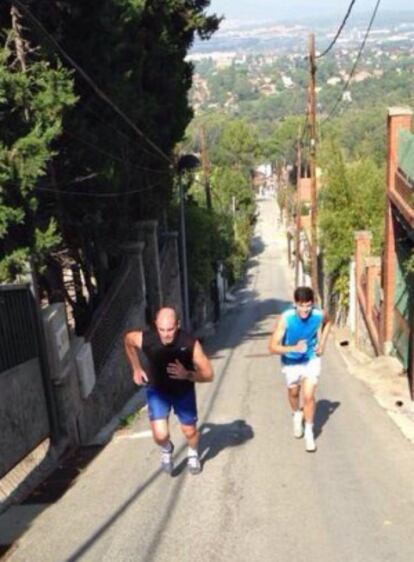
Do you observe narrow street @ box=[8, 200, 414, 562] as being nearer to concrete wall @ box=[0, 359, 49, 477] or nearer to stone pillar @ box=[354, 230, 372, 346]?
concrete wall @ box=[0, 359, 49, 477]

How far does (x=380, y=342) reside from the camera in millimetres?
16328

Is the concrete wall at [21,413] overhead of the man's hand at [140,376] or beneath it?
beneath

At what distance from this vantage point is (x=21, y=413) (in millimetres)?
6812

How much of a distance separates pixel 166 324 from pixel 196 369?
18.4 inches

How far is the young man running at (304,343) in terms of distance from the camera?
6.36 m

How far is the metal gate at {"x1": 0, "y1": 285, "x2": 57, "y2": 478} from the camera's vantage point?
6.47 meters

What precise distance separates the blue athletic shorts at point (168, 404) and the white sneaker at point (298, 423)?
1.51 meters

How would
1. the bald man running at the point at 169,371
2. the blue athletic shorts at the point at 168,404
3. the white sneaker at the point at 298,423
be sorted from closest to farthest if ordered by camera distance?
the bald man running at the point at 169,371, the blue athletic shorts at the point at 168,404, the white sneaker at the point at 298,423

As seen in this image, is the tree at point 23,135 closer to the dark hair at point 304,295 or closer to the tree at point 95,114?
the tree at point 95,114

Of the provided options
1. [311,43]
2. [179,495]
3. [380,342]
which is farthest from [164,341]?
[311,43]

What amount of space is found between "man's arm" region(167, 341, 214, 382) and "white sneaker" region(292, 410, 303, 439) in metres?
1.76

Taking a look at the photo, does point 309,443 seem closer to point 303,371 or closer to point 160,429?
point 303,371

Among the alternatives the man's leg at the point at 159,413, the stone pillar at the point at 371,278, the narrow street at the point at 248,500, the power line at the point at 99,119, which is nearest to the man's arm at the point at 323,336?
the narrow street at the point at 248,500

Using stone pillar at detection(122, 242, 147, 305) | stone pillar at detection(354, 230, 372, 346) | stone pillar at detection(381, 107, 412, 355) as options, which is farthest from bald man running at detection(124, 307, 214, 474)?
stone pillar at detection(354, 230, 372, 346)
